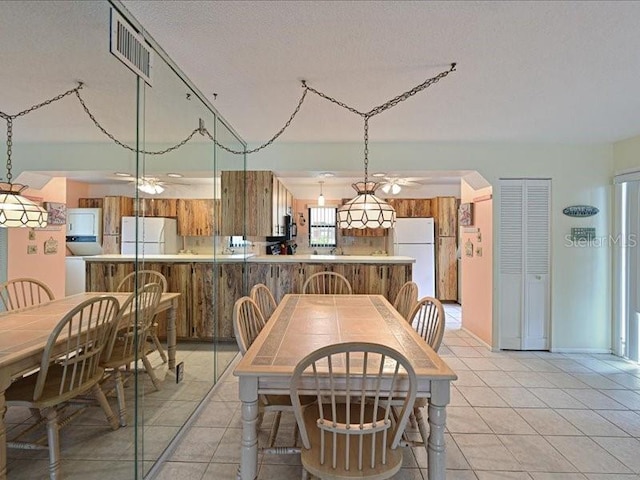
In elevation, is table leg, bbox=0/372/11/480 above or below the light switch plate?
above

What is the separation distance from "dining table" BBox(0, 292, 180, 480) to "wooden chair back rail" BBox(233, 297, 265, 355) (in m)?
0.62

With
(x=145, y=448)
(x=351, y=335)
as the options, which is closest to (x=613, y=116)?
(x=351, y=335)

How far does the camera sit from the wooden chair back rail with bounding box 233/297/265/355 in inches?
83.3

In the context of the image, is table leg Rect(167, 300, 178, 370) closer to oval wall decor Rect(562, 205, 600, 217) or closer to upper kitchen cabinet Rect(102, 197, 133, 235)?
upper kitchen cabinet Rect(102, 197, 133, 235)

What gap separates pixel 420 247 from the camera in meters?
6.59

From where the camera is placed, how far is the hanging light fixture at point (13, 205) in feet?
4.71

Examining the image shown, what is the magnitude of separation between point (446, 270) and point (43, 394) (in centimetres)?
630

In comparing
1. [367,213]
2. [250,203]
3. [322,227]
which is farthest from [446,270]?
[367,213]

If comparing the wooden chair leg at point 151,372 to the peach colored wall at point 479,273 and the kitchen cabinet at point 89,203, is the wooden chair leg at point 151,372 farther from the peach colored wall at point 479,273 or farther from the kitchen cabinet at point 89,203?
the peach colored wall at point 479,273

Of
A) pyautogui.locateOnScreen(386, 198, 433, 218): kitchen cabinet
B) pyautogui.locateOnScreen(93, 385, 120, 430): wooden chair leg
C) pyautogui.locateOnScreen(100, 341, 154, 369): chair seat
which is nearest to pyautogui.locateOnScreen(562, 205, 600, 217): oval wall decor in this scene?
pyautogui.locateOnScreen(386, 198, 433, 218): kitchen cabinet

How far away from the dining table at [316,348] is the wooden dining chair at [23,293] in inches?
38.3

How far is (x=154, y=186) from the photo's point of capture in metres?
2.37

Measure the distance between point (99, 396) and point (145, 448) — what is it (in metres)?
0.40

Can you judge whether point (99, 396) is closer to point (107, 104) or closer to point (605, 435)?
point (107, 104)
